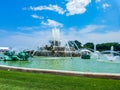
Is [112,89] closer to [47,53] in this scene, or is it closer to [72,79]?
[72,79]

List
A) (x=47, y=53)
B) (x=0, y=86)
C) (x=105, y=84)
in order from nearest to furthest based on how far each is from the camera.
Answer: (x=0, y=86) < (x=105, y=84) < (x=47, y=53)

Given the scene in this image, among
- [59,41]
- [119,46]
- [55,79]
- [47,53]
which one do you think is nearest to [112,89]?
[55,79]

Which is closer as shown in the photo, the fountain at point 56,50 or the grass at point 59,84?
the grass at point 59,84

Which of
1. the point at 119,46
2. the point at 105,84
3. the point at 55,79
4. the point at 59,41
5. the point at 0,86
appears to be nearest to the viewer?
the point at 0,86

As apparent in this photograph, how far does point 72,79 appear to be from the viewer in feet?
35.2

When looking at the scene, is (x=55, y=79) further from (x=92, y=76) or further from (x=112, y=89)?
(x=112, y=89)

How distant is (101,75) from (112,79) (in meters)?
0.51

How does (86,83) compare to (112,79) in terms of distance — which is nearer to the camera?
(86,83)

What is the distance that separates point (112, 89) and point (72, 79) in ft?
7.15

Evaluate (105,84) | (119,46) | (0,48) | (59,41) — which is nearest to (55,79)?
(105,84)

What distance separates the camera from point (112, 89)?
8961 mm

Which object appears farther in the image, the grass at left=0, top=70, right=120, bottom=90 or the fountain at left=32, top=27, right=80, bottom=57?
the fountain at left=32, top=27, right=80, bottom=57

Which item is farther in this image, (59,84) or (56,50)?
(56,50)

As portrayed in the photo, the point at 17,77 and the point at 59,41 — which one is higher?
the point at 59,41
